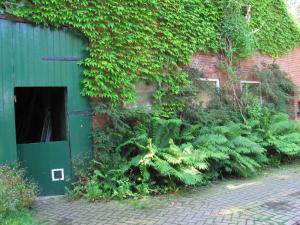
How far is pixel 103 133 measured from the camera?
315 inches

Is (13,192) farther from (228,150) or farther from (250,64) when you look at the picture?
(250,64)

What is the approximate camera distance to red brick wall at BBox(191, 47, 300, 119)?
10.9m

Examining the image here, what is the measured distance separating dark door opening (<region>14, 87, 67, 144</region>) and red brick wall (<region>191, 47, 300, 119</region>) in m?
4.09

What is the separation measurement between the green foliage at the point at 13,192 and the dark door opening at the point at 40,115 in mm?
1829

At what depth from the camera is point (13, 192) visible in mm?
5863

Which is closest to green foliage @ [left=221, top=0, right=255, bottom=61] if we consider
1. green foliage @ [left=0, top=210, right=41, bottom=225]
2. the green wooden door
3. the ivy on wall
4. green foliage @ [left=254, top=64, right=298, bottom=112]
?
the ivy on wall

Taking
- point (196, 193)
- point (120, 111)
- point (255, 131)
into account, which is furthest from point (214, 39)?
point (196, 193)

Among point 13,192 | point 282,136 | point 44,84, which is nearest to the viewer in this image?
point 13,192

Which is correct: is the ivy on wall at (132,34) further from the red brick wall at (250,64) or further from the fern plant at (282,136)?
the fern plant at (282,136)

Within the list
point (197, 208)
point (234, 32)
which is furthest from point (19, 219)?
point (234, 32)

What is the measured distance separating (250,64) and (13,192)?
29.9 feet

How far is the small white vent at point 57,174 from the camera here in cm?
766

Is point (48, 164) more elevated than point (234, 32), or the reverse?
point (234, 32)

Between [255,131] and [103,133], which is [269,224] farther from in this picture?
[255,131]
